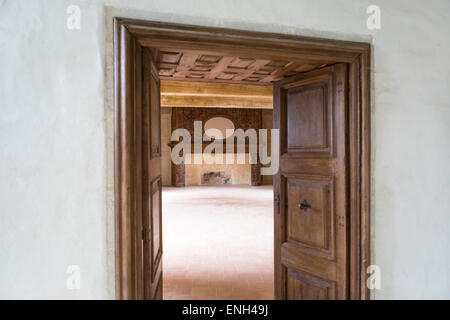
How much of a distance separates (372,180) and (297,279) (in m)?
0.98

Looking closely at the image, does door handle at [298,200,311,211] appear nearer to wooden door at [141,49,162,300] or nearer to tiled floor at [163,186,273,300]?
wooden door at [141,49,162,300]

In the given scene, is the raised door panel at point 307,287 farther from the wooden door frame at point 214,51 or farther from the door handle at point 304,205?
the door handle at point 304,205

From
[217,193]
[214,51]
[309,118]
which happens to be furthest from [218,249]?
[217,193]

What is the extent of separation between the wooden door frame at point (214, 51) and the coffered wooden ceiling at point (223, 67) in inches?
7.0

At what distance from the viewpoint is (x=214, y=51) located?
178 centimetres

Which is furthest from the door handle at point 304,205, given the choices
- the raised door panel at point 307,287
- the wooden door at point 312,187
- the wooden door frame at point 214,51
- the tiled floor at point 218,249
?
the tiled floor at point 218,249

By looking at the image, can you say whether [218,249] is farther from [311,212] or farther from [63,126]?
[63,126]

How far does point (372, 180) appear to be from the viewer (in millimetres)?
1995

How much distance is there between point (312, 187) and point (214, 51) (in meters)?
1.18

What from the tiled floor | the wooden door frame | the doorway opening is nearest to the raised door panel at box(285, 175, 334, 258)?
the wooden door frame

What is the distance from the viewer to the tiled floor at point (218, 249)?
3408 mm

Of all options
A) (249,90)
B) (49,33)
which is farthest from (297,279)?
(249,90)

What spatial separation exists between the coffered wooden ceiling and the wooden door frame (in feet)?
0.59
